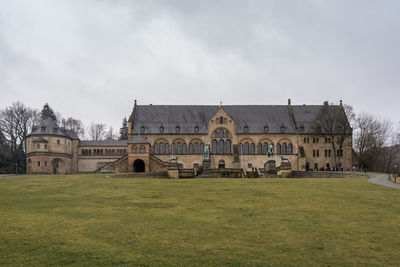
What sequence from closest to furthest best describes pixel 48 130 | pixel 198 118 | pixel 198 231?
1. pixel 198 231
2. pixel 48 130
3. pixel 198 118

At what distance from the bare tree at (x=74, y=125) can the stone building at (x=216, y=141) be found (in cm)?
3890

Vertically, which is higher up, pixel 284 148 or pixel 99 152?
pixel 284 148

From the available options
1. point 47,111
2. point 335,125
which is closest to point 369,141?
point 335,125

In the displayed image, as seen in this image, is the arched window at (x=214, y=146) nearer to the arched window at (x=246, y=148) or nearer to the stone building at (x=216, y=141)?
the stone building at (x=216, y=141)

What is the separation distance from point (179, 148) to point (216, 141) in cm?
754

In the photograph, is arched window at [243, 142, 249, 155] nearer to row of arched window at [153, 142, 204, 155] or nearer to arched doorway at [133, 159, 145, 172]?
row of arched window at [153, 142, 204, 155]

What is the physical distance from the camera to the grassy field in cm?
1000

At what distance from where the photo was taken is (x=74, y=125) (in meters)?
112

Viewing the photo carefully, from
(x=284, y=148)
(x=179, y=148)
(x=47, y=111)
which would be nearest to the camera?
(x=179, y=148)

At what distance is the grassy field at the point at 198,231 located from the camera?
10.0 metres

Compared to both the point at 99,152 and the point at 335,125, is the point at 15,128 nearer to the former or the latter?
the point at 99,152

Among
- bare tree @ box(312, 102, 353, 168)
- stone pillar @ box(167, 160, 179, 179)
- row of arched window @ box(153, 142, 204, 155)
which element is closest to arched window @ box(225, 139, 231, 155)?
row of arched window @ box(153, 142, 204, 155)

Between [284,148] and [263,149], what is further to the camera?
[284,148]

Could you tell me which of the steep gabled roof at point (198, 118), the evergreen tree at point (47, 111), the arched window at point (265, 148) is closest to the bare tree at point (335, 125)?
the steep gabled roof at point (198, 118)
